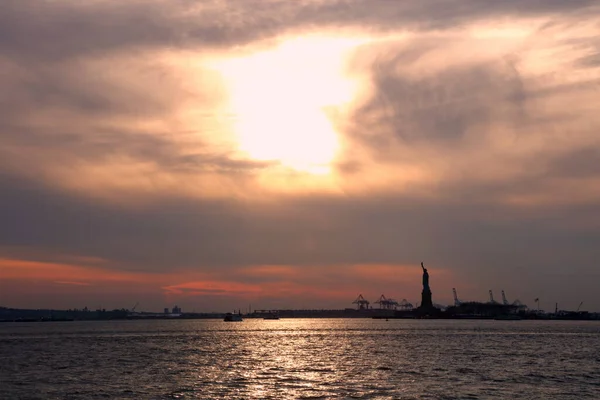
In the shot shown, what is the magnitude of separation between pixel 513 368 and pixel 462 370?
7365mm

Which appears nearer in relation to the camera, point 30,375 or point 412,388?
point 412,388

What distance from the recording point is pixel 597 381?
2800 inches

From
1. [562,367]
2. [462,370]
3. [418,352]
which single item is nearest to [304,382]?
[462,370]

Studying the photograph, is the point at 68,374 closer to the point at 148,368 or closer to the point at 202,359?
the point at 148,368

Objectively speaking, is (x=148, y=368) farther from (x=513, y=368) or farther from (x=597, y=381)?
(x=597, y=381)

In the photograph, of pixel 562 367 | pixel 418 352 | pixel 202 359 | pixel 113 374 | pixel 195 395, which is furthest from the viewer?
pixel 418 352

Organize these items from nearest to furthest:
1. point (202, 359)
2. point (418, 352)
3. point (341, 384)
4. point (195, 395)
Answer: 1. point (195, 395)
2. point (341, 384)
3. point (202, 359)
4. point (418, 352)

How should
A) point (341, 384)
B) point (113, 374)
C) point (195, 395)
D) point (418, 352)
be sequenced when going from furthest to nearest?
point (418, 352), point (113, 374), point (341, 384), point (195, 395)

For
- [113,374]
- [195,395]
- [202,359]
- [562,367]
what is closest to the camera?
[195,395]

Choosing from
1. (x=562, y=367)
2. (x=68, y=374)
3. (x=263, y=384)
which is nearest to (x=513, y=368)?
(x=562, y=367)

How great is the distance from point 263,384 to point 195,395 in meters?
9.14

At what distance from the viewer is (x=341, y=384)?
→ 67500 millimetres

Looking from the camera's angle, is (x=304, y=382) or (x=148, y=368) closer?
(x=304, y=382)

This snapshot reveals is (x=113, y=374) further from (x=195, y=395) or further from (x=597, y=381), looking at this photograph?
(x=597, y=381)
